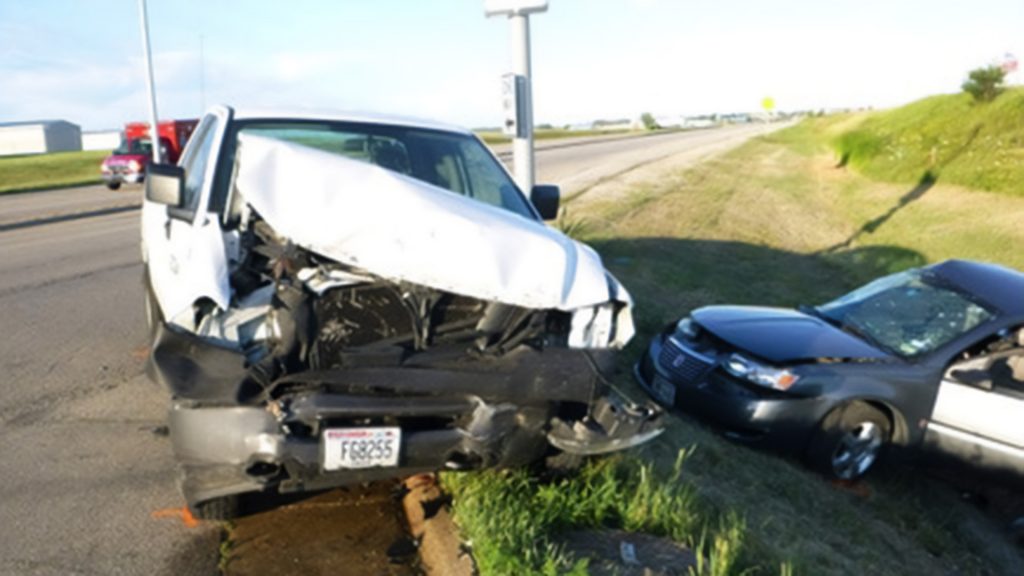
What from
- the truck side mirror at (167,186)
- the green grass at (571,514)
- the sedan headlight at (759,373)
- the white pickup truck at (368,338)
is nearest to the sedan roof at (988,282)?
the sedan headlight at (759,373)

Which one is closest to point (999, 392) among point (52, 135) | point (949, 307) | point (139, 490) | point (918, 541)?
point (949, 307)

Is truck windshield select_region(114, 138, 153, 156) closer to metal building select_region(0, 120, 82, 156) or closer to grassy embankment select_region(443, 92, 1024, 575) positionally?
grassy embankment select_region(443, 92, 1024, 575)

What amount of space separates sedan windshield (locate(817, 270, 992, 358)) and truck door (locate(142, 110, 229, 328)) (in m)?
4.76

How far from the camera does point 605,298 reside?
377cm

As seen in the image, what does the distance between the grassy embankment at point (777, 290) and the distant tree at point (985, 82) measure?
520 mm

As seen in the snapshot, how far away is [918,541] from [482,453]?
334cm

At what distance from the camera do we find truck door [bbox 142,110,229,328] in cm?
350

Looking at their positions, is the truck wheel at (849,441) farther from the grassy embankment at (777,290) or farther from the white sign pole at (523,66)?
the white sign pole at (523,66)

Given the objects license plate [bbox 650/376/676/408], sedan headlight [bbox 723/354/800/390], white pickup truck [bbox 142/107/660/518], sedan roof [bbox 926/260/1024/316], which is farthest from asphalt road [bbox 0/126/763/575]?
sedan roof [bbox 926/260/1024/316]

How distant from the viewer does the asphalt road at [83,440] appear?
3.68m

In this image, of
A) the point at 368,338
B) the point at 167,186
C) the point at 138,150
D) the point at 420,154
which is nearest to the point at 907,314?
the point at 420,154

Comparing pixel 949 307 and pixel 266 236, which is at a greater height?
pixel 266 236

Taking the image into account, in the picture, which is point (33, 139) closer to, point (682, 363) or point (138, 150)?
point (138, 150)

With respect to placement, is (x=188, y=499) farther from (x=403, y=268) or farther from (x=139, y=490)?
(x=403, y=268)
